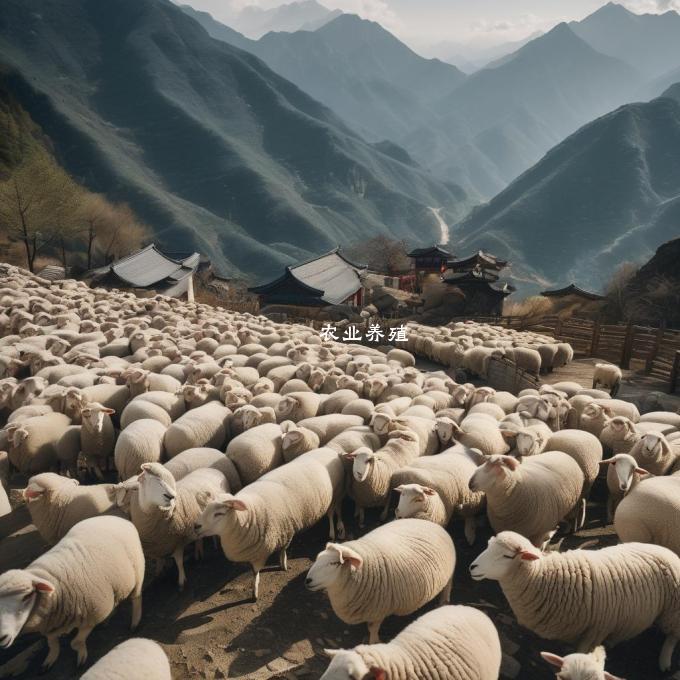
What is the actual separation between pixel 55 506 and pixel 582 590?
534 cm

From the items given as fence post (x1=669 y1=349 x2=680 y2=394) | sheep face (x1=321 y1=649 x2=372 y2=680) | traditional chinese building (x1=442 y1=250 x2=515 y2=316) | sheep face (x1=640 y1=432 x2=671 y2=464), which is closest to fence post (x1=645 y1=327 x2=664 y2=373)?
fence post (x1=669 y1=349 x2=680 y2=394)

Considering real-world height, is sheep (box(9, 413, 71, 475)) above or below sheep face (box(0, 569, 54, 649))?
below

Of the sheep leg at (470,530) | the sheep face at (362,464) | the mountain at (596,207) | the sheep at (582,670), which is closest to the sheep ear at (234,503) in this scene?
the sheep face at (362,464)

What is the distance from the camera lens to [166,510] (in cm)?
498

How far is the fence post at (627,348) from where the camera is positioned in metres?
16.1

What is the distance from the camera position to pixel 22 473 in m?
7.54

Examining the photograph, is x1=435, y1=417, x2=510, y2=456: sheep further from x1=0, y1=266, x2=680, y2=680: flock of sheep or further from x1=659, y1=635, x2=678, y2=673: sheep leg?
x1=659, y1=635, x2=678, y2=673: sheep leg

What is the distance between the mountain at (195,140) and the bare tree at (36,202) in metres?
51.4

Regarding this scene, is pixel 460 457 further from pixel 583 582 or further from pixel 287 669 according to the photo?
pixel 287 669

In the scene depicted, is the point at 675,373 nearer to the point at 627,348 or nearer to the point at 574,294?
the point at 627,348

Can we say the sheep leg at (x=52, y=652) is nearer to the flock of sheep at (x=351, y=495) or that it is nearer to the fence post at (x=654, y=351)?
the flock of sheep at (x=351, y=495)

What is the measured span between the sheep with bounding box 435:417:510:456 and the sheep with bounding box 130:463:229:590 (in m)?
3.51

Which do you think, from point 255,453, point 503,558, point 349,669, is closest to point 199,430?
point 255,453

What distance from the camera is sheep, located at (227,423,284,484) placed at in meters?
6.45
